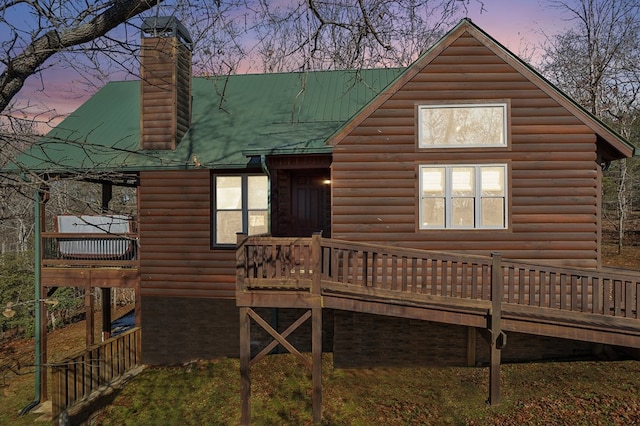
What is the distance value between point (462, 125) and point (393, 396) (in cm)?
650

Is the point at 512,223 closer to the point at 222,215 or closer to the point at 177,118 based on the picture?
the point at 222,215

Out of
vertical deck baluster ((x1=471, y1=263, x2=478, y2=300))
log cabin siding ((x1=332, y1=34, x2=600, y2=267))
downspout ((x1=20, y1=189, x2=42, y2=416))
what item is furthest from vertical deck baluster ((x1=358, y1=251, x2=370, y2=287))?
downspout ((x1=20, y1=189, x2=42, y2=416))

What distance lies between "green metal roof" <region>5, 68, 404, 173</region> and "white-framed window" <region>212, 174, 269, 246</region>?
679 millimetres

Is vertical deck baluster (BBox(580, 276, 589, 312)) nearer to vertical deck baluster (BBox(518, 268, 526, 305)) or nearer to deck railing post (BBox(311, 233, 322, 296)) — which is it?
vertical deck baluster (BBox(518, 268, 526, 305))

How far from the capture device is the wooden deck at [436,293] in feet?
25.4

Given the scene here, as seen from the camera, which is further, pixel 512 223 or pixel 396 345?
pixel 396 345

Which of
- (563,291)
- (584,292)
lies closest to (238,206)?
(563,291)

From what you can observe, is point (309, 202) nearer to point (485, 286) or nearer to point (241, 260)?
point (241, 260)

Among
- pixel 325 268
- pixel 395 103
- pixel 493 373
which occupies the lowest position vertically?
pixel 493 373

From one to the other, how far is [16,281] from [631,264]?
31.2m

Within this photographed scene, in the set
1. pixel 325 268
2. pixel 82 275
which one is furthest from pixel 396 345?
pixel 82 275

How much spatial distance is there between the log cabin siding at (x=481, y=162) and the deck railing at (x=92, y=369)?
6851mm

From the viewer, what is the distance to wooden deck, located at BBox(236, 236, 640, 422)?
25.4 ft

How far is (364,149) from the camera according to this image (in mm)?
9719
